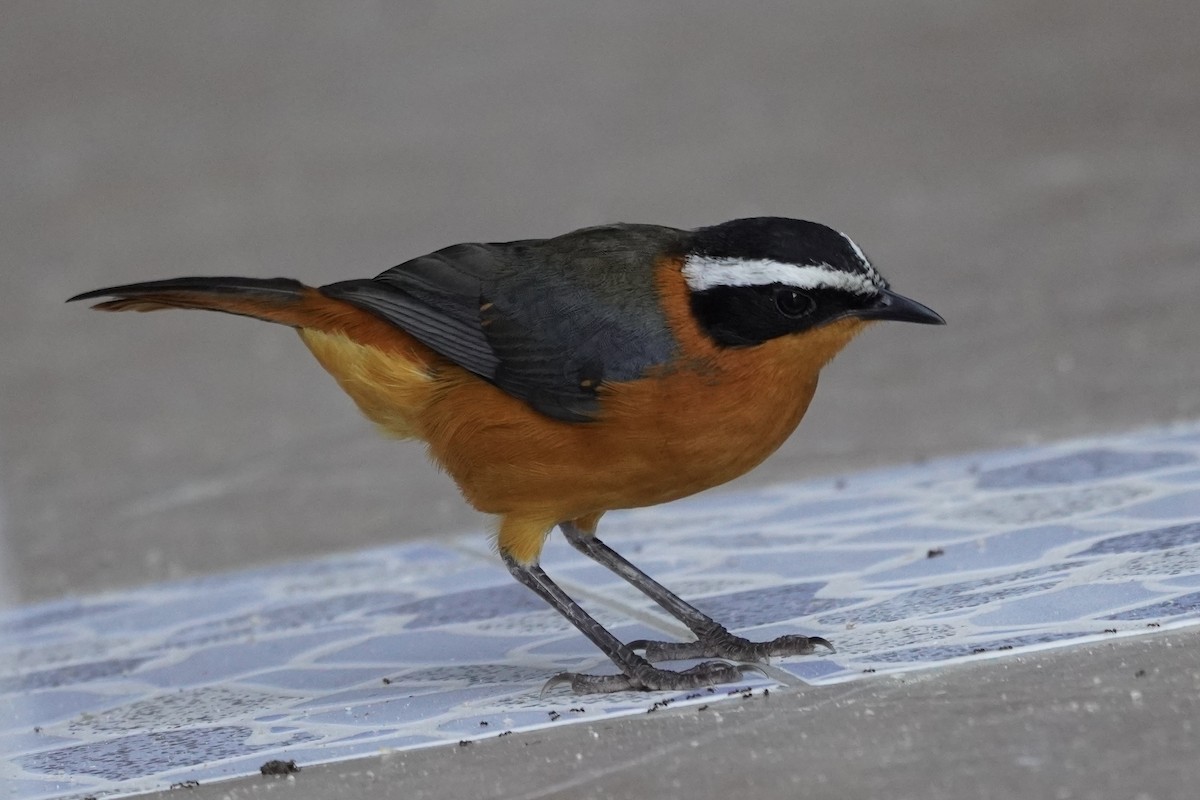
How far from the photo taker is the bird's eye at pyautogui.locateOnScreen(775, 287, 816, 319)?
451 cm

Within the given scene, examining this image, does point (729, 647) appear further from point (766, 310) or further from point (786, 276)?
point (786, 276)

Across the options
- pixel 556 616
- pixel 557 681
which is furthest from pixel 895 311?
pixel 556 616

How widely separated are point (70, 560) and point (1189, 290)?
5714mm

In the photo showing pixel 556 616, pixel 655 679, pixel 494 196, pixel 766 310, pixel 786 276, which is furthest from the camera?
pixel 494 196

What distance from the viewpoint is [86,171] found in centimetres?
1474

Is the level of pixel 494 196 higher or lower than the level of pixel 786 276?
higher

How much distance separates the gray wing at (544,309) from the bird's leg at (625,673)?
1.92 feet

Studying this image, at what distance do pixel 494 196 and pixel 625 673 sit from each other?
8304 mm

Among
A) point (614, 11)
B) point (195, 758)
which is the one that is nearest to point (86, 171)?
point (614, 11)

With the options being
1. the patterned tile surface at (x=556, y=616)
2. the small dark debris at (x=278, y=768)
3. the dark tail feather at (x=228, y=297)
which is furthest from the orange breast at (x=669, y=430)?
the small dark debris at (x=278, y=768)

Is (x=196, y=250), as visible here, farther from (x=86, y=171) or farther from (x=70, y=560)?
(x=70, y=560)

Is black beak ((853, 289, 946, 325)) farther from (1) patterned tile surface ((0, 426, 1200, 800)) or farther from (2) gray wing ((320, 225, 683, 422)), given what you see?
(1) patterned tile surface ((0, 426, 1200, 800))

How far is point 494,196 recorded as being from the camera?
12.7 meters

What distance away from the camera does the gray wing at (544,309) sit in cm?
475
